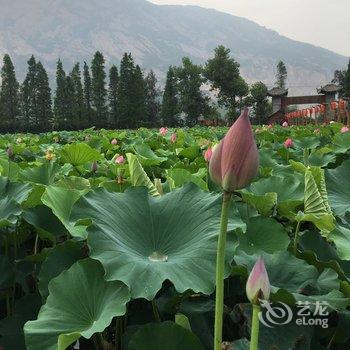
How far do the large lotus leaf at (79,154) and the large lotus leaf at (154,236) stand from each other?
1.12 metres

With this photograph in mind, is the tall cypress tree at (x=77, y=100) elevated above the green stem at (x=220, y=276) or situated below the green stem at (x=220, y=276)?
below

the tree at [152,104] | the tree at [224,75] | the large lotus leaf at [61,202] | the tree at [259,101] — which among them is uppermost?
the large lotus leaf at [61,202]

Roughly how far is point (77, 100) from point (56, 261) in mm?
42380

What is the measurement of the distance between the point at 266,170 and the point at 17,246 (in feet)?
2.69

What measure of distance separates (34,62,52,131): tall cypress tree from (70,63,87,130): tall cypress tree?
230 centimetres

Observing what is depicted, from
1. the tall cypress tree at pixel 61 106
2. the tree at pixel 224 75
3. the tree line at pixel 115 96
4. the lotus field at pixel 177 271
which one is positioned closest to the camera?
the lotus field at pixel 177 271

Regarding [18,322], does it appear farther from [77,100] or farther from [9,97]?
[9,97]

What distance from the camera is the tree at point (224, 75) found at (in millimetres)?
45094

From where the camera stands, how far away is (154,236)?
796 millimetres

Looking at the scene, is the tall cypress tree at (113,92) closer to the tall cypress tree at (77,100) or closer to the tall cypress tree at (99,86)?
the tall cypress tree at (99,86)

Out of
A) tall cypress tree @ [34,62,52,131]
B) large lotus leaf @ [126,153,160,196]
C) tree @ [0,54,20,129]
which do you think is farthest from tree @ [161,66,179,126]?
large lotus leaf @ [126,153,160,196]

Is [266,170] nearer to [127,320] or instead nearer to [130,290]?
[127,320]

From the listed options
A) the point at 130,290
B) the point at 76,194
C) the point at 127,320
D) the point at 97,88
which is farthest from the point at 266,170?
the point at 97,88

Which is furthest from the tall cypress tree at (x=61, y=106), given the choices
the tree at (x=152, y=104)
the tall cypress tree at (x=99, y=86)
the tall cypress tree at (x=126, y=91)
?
the tree at (x=152, y=104)
